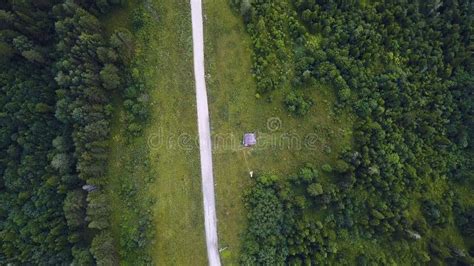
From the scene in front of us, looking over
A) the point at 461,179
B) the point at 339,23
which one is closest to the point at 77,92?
the point at 339,23

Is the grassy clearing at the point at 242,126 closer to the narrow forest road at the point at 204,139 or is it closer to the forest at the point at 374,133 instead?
the narrow forest road at the point at 204,139

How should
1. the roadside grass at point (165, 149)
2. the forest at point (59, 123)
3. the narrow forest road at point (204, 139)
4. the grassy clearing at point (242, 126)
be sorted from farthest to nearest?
the grassy clearing at point (242, 126), the narrow forest road at point (204, 139), the roadside grass at point (165, 149), the forest at point (59, 123)

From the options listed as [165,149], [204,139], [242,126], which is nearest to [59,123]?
[165,149]

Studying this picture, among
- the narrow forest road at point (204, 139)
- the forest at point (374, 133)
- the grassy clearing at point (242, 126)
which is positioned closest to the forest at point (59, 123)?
the narrow forest road at point (204, 139)

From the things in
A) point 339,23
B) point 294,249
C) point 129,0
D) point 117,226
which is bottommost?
point 294,249

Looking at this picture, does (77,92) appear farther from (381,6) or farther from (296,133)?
(381,6)

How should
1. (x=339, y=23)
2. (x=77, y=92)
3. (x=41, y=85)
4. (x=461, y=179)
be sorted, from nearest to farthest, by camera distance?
(x=77, y=92), (x=41, y=85), (x=339, y=23), (x=461, y=179)

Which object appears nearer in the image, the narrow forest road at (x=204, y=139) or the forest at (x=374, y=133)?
the narrow forest road at (x=204, y=139)
